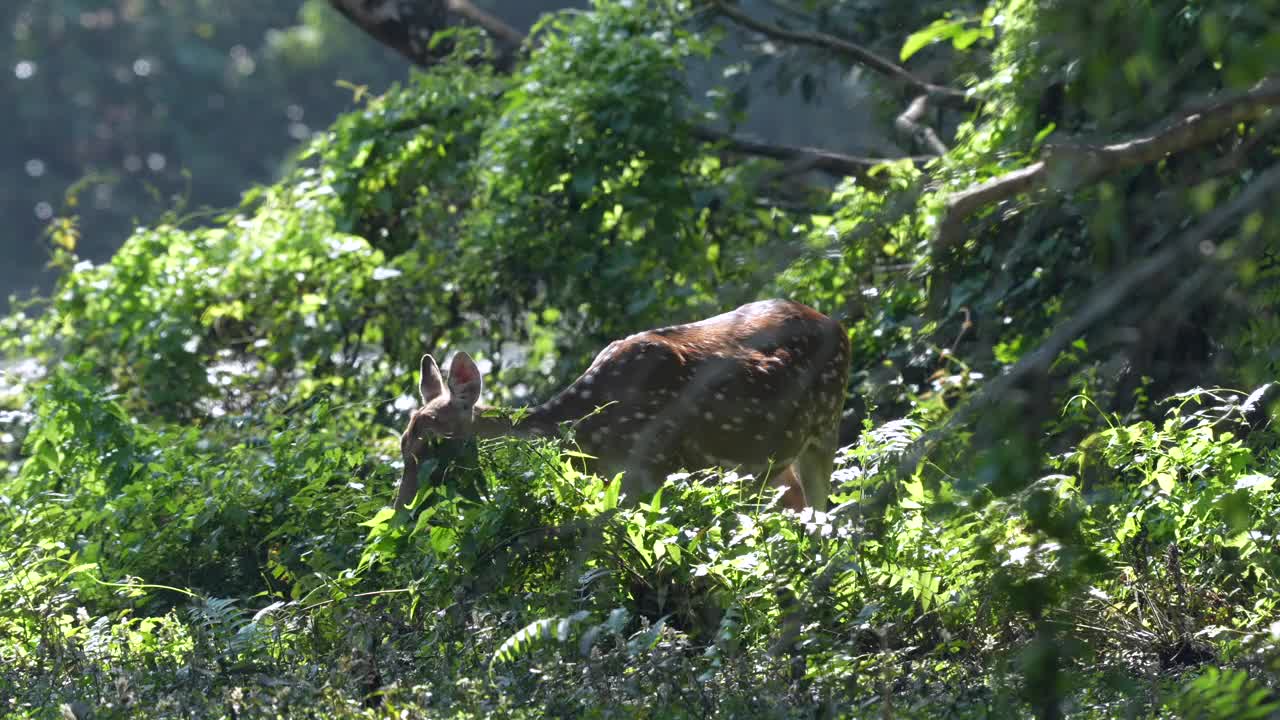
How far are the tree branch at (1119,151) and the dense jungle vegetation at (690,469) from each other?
28 mm

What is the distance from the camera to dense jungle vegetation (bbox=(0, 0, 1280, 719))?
409 centimetres

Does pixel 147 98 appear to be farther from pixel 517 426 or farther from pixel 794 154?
pixel 517 426

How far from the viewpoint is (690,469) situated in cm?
700

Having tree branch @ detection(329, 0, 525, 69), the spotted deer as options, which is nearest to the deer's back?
the spotted deer

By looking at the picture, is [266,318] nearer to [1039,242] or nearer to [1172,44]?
[1039,242]

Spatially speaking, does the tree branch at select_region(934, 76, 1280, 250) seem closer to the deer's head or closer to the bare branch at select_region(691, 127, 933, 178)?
the deer's head

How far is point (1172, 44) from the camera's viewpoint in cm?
710

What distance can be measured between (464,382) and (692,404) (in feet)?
3.12

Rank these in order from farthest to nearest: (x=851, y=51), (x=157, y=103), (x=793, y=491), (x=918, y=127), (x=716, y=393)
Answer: (x=157, y=103)
(x=918, y=127)
(x=851, y=51)
(x=793, y=491)
(x=716, y=393)

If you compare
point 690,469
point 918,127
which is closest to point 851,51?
point 918,127

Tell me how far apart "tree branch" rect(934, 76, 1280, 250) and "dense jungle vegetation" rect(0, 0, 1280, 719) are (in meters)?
0.03

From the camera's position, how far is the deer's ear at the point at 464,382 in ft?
22.2

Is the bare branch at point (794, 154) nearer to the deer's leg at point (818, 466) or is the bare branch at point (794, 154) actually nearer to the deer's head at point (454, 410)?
the deer's leg at point (818, 466)

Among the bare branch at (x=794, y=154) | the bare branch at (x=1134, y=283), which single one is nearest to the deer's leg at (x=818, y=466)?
the bare branch at (x=794, y=154)
